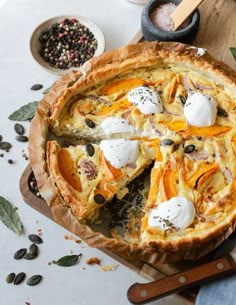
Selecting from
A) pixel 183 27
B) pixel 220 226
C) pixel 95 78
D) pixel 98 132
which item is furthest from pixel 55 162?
pixel 183 27

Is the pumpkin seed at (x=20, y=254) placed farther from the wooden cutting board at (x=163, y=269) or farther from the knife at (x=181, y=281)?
the knife at (x=181, y=281)

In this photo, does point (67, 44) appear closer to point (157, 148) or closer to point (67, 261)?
point (157, 148)

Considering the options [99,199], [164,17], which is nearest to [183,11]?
[164,17]

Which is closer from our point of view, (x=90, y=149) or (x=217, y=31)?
(x=90, y=149)

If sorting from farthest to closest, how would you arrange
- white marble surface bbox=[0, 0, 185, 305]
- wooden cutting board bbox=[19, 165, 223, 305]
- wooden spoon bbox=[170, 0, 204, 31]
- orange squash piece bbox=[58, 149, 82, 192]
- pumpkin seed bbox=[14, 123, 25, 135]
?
pumpkin seed bbox=[14, 123, 25, 135] < wooden spoon bbox=[170, 0, 204, 31] < white marble surface bbox=[0, 0, 185, 305] < orange squash piece bbox=[58, 149, 82, 192] < wooden cutting board bbox=[19, 165, 223, 305]

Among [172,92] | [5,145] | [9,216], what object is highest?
[172,92]

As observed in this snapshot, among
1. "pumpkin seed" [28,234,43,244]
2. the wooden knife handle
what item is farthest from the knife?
"pumpkin seed" [28,234,43,244]

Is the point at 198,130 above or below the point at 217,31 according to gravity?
below

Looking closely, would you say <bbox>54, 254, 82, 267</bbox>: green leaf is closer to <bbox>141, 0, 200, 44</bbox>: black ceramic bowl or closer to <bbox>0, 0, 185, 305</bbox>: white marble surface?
<bbox>0, 0, 185, 305</bbox>: white marble surface
